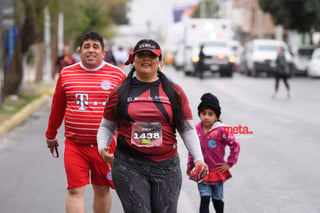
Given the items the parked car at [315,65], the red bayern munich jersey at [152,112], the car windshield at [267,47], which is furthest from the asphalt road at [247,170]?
the car windshield at [267,47]

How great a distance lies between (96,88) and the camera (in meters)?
5.82

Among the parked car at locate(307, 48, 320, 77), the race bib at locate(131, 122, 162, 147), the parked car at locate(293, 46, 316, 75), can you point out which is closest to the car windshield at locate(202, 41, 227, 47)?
the parked car at locate(293, 46, 316, 75)

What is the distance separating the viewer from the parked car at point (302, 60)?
3888cm

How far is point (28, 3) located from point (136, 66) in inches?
700

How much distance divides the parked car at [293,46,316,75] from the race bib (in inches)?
1388

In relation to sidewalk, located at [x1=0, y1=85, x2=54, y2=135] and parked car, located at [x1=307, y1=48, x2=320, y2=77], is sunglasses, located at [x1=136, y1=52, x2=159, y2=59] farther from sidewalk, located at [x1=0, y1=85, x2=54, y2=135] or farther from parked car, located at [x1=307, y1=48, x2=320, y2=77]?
parked car, located at [x1=307, y1=48, x2=320, y2=77]

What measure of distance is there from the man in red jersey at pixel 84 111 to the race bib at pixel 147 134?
54.0 inches

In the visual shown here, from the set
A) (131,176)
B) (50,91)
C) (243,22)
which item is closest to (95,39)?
(131,176)

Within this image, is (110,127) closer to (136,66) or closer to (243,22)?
(136,66)

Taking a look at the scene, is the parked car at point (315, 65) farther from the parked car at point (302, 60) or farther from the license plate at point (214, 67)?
the license plate at point (214, 67)

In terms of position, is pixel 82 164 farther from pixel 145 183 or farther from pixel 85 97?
pixel 145 183

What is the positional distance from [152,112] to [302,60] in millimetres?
35707

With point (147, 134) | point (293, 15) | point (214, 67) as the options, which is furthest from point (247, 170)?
point (293, 15)

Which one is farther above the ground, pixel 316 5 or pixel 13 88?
pixel 316 5
